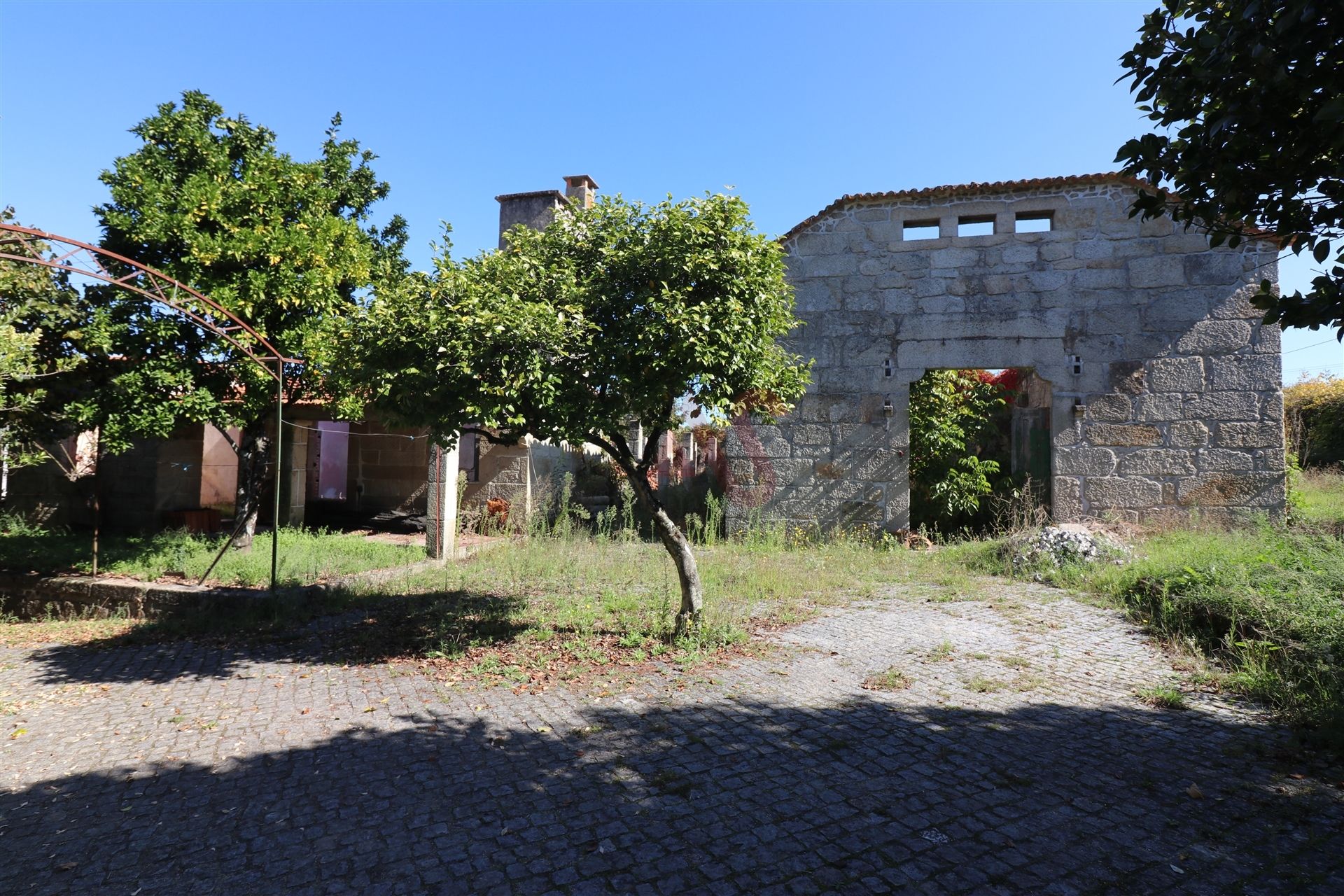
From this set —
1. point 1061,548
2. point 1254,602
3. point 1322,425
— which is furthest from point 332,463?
point 1322,425

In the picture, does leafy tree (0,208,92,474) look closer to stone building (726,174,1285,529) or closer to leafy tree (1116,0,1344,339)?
stone building (726,174,1285,529)

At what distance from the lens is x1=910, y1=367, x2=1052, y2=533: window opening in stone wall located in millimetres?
10719

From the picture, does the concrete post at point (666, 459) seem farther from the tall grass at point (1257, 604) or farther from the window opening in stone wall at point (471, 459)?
the tall grass at point (1257, 604)

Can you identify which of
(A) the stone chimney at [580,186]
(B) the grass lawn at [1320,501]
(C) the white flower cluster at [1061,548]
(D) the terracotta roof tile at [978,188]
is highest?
(A) the stone chimney at [580,186]

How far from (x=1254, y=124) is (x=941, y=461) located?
27.4ft

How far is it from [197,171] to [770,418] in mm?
7346

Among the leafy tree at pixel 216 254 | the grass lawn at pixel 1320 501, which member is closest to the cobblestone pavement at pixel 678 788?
the leafy tree at pixel 216 254

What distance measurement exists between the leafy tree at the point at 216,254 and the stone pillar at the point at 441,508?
1.89 meters

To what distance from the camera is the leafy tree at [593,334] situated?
484 centimetres

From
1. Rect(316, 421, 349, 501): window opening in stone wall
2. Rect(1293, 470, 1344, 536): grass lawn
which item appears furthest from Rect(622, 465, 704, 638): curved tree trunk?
Rect(316, 421, 349, 501): window opening in stone wall

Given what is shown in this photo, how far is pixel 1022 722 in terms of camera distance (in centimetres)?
411

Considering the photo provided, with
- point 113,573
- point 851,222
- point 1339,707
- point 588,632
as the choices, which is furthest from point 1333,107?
point 113,573

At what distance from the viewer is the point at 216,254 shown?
26.1 feet

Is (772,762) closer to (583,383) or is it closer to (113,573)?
(583,383)
